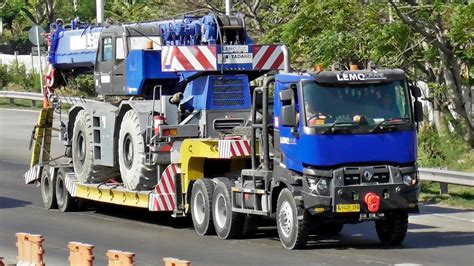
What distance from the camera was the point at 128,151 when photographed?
19.9 meters

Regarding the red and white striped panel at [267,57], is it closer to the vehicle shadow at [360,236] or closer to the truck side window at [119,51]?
the vehicle shadow at [360,236]

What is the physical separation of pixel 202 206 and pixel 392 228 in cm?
318

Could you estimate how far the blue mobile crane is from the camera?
15.4m

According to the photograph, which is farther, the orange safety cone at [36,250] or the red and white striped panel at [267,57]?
the red and white striped panel at [267,57]

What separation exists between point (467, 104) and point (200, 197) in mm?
10687

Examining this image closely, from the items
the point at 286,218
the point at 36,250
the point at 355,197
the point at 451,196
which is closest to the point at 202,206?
the point at 286,218

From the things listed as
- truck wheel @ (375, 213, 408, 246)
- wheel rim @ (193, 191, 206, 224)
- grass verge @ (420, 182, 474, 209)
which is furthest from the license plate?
grass verge @ (420, 182, 474, 209)

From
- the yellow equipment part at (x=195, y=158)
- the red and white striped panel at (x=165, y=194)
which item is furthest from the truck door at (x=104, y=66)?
the yellow equipment part at (x=195, y=158)

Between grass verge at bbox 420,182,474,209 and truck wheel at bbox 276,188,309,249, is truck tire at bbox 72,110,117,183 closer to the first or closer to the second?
truck wheel at bbox 276,188,309,249

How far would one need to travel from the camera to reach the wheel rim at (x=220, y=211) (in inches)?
680

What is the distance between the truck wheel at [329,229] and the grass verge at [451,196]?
3.72 m

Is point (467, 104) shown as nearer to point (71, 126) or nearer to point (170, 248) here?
point (71, 126)

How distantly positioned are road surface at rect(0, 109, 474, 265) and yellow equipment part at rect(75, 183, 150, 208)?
0.39 metres

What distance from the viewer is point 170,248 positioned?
636 inches
